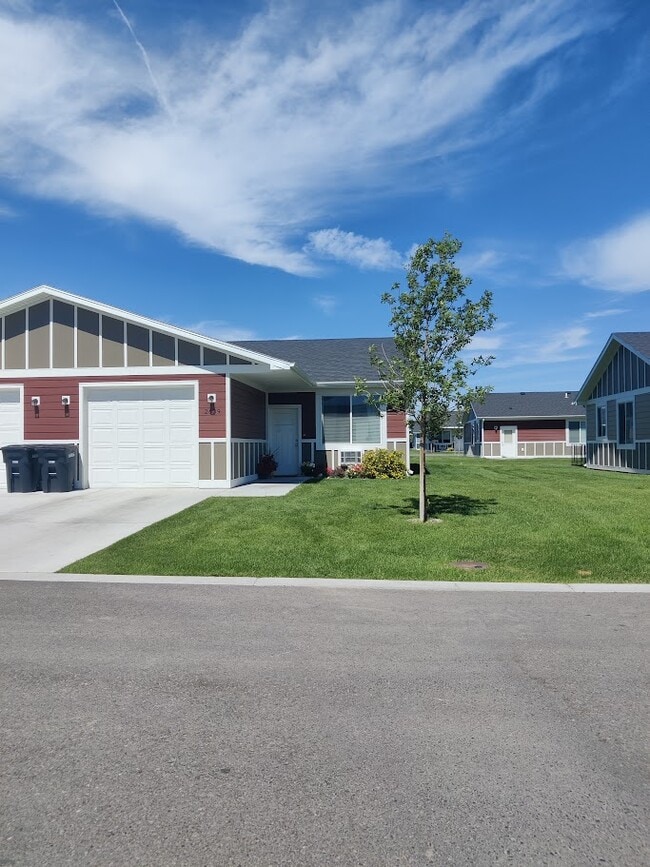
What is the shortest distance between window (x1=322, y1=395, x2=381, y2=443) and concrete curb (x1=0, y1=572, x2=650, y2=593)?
1339cm

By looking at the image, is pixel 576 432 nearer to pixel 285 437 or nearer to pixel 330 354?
pixel 330 354

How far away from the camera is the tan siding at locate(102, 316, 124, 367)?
16.0 meters

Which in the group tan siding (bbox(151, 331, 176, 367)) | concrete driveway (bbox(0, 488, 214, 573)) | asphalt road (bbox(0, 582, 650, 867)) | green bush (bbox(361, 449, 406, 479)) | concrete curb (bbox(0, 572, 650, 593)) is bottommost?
concrete curb (bbox(0, 572, 650, 593))

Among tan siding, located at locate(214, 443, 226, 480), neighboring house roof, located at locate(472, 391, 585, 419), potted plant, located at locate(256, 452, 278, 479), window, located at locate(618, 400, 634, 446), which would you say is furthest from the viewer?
neighboring house roof, located at locate(472, 391, 585, 419)

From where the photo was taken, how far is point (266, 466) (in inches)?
763

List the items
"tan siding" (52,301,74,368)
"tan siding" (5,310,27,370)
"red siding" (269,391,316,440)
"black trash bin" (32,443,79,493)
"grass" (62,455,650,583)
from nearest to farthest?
1. "grass" (62,455,650,583)
2. "black trash bin" (32,443,79,493)
3. "tan siding" (52,301,74,368)
4. "tan siding" (5,310,27,370)
5. "red siding" (269,391,316,440)

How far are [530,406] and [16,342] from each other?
3289 centimetres

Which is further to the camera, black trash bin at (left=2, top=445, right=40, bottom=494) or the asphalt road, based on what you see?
black trash bin at (left=2, top=445, right=40, bottom=494)

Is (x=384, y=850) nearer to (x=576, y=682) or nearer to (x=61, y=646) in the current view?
(x=576, y=682)

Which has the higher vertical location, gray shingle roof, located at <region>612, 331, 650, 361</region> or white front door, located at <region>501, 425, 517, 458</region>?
gray shingle roof, located at <region>612, 331, 650, 361</region>

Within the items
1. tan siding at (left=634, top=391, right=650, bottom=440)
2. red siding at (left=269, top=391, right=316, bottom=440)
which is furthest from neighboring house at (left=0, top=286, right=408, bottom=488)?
tan siding at (left=634, top=391, right=650, bottom=440)

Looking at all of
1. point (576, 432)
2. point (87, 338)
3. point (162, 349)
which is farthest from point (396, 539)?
point (576, 432)

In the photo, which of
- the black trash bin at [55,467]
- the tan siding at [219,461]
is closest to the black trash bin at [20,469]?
the black trash bin at [55,467]

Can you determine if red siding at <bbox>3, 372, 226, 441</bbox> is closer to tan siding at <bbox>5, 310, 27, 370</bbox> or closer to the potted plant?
tan siding at <bbox>5, 310, 27, 370</bbox>
